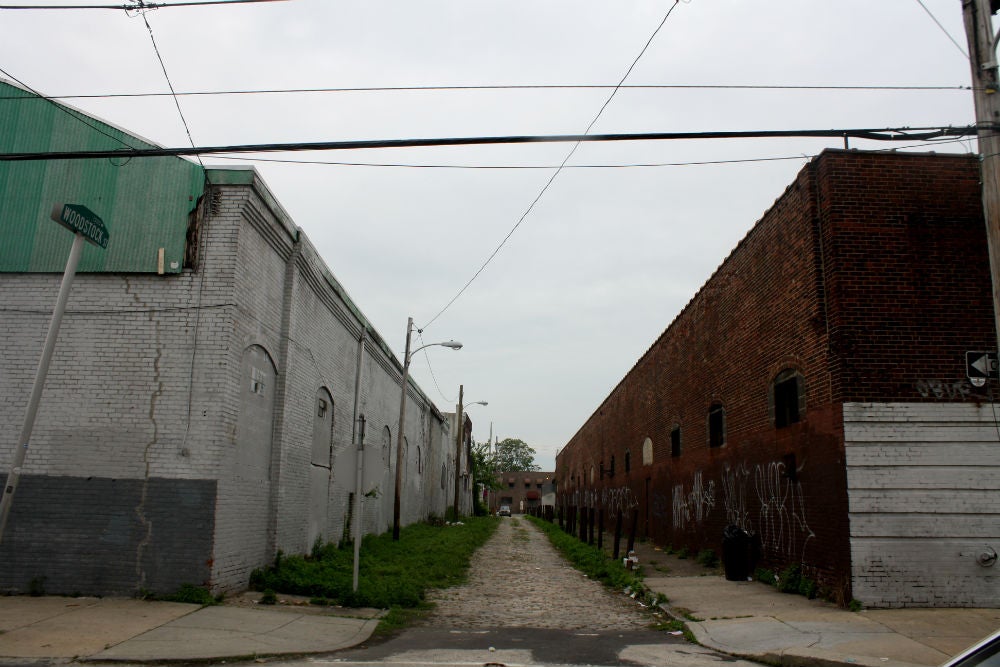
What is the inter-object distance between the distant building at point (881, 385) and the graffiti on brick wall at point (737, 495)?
0.95 m

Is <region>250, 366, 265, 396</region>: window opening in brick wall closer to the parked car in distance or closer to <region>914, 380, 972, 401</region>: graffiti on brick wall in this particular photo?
<region>914, 380, 972, 401</region>: graffiti on brick wall

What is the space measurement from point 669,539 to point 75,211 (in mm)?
18164

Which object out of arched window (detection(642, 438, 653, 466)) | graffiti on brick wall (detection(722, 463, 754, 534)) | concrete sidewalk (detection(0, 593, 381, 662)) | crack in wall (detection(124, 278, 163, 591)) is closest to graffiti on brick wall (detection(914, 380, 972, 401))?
graffiti on brick wall (detection(722, 463, 754, 534))

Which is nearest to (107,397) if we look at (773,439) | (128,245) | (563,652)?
(128,245)

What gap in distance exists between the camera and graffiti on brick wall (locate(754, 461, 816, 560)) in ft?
40.6

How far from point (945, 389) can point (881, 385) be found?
89cm

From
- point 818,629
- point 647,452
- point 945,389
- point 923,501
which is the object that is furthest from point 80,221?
point 647,452

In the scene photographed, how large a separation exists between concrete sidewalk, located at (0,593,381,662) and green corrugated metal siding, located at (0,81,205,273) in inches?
183

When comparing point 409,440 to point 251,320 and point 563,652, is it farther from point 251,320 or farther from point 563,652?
point 563,652

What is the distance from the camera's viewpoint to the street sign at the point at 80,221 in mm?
8109

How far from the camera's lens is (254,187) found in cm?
1180

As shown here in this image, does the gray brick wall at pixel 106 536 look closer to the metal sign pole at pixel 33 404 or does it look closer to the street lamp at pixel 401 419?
the metal sign pole at pixel 33 404

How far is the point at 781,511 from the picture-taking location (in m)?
13.2

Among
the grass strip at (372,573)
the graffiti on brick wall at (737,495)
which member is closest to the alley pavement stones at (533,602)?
the grass strip at (372,573)
